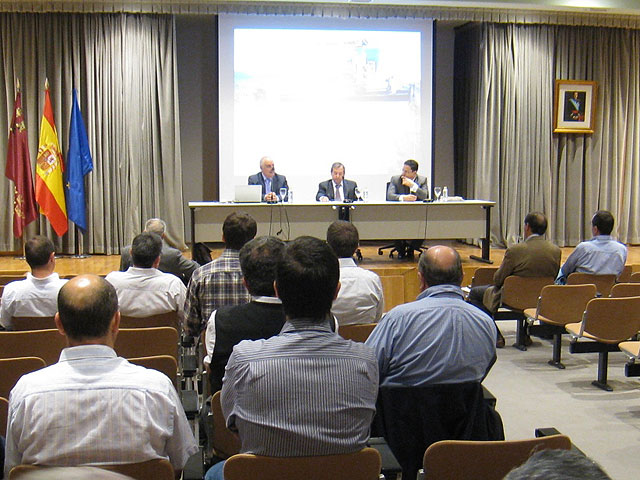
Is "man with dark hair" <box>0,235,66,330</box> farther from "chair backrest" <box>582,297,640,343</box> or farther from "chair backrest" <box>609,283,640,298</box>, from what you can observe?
"chair backrest" <box>609,283,640,298</box>

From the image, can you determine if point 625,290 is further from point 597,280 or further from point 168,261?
point 168,261

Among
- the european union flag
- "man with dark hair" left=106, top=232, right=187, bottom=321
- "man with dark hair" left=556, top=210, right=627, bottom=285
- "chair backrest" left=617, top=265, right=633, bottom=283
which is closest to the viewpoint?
"man with dark hair" left=106, top=232, right=187, bottom=321

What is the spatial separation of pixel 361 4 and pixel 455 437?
24.3 ft

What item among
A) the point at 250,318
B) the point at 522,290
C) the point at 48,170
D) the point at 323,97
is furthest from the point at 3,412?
the point at 323,97

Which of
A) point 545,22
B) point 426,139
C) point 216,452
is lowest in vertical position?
point 216,452

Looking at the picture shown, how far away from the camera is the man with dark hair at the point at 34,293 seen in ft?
12.9

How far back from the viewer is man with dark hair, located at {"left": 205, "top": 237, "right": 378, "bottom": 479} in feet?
6.14

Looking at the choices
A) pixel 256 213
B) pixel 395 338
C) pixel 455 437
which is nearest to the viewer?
pixel 455 437

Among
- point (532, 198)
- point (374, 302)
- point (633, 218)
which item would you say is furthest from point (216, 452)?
point (633, 218)

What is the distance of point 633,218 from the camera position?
1021 centimetres

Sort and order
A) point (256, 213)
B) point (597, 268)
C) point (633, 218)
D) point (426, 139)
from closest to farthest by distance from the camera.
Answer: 1. point (597, 268)
2. point (256, 213)
3. point (426, 139)
4. point (633, 218)

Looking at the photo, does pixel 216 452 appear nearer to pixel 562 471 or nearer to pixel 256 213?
pixel 562 471

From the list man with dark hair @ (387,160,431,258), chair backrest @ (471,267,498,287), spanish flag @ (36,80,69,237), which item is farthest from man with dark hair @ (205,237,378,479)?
spanish flag @ (36,80,69,237)

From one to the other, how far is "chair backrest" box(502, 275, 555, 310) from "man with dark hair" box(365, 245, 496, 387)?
2.74 m
